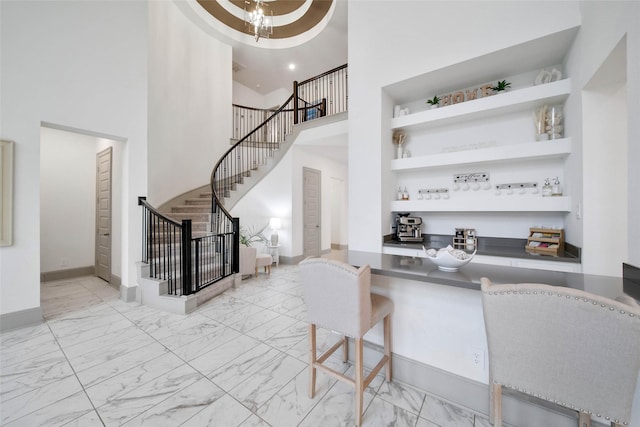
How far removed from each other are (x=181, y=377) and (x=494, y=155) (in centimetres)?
351

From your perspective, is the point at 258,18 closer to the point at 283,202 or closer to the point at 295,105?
the point at 295,105

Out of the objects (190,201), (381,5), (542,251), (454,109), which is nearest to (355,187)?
(454,109)

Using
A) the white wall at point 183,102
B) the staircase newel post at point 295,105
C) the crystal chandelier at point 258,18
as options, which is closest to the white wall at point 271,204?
the staircase newel post at point 295,105

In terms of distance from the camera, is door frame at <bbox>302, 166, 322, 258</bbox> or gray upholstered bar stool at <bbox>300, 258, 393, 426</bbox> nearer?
gray upholstered bar stool at <bbox>300, 258, 393, 426</bbox>

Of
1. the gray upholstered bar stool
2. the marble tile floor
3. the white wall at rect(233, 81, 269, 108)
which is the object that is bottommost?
the marble tile floor

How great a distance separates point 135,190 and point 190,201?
1.76 m

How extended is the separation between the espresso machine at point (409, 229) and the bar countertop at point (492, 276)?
4.30 feet

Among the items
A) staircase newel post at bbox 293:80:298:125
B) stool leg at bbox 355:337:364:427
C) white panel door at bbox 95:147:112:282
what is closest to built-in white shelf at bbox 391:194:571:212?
stool leg at bbox 355:337:364:427

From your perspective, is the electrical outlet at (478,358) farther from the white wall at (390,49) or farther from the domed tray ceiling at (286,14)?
the domed tray ceiling at (286,14)

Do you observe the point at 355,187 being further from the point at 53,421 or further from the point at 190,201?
the point at 190,201

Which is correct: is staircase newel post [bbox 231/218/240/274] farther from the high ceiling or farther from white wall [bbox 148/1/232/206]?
the high ceiling

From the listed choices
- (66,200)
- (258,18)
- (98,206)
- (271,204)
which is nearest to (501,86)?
(271,204)

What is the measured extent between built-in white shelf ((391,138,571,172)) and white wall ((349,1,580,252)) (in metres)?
0.34

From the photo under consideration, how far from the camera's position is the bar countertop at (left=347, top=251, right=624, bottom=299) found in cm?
122
